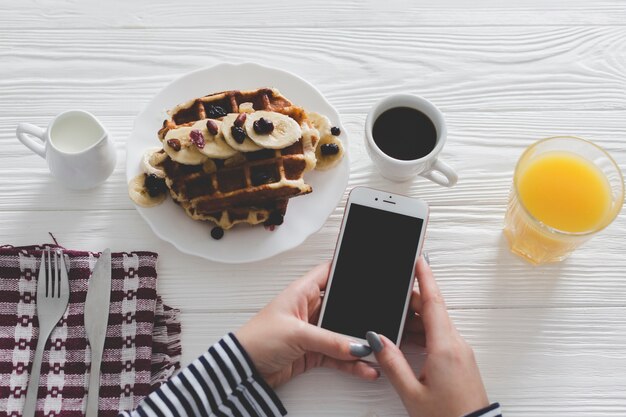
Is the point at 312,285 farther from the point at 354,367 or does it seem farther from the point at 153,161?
the point at 153,161

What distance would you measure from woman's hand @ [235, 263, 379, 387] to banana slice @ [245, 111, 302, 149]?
0.27 m

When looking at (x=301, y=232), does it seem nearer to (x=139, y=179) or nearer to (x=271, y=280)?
(x=271, y=280)

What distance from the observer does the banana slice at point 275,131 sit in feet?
4.27

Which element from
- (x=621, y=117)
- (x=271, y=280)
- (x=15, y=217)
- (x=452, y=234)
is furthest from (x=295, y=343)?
(x=621, y=117)

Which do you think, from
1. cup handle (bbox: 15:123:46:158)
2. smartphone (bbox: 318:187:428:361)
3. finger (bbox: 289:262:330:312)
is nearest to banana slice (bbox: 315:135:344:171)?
smartphone (bbox: 318:187:428:361)

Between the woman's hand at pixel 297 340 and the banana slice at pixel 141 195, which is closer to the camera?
the woman's hand at pixel 297 340

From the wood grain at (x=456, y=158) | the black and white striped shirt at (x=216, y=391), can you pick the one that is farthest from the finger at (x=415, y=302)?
the black and white striped shirt at (x=216, y=391)

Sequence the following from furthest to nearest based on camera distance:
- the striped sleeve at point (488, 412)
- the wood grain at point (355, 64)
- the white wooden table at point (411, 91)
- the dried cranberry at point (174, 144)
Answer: the wood grain at point (355, 64) < the white wooden table at point (411, 91) < the dried cranberry at point (174, 144) < the striped sleeve at point (488, 412)

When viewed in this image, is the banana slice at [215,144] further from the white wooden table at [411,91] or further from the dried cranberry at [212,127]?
the white wooden table at [411,91]

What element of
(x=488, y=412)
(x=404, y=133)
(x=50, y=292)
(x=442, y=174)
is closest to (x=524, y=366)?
(x=488, y=412)

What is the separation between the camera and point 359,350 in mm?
1234

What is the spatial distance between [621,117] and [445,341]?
29.4 inches

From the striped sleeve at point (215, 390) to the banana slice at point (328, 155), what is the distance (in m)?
0.41

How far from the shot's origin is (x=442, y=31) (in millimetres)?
1605
